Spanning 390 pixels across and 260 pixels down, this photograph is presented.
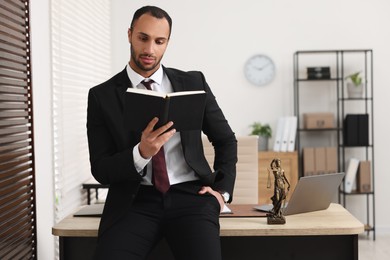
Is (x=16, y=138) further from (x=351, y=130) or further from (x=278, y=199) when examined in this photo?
(x=351, y=130)

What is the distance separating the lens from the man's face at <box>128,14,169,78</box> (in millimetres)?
2529

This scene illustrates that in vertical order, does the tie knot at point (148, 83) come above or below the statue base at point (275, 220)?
above

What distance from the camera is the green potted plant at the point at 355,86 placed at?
619 centimetres

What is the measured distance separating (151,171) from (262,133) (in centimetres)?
380

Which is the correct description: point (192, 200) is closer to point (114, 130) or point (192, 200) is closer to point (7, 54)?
point (114, 130)

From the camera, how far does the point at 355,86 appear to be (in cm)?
622

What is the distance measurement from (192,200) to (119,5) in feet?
13.6

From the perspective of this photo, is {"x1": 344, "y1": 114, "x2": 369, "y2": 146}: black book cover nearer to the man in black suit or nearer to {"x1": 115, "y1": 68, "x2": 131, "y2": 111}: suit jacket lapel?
the man in black suit

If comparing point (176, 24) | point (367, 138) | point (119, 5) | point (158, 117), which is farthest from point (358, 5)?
point (158, 117)

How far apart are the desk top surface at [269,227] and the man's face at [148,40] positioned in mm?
650

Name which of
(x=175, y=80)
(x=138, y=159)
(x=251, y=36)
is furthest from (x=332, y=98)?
(x=138, y=159)

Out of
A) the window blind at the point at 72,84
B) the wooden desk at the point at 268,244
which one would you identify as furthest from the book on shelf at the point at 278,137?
the wooden desk at the point at 268,244

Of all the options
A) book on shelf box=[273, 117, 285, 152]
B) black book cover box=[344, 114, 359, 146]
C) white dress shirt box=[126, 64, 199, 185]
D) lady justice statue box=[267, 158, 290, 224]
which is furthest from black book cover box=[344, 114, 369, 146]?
white dress shirt box=[126, 64, 199, 185]

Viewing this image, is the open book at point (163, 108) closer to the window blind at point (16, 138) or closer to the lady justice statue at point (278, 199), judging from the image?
the lady justice statue at point (278, 199)
